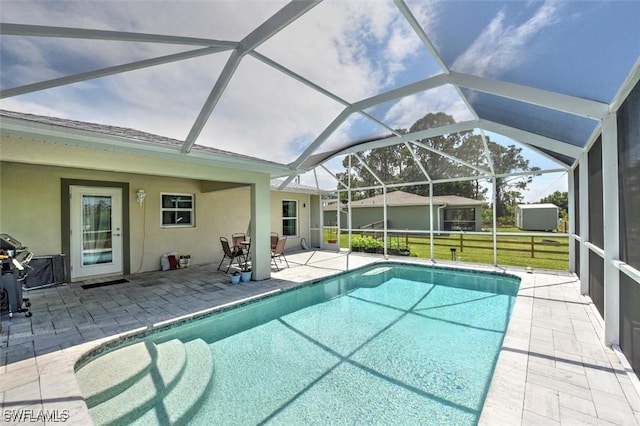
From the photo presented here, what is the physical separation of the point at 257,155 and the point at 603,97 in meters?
5.71

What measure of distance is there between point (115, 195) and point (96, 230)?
0.97m

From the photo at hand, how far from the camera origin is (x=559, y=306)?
4.93 m

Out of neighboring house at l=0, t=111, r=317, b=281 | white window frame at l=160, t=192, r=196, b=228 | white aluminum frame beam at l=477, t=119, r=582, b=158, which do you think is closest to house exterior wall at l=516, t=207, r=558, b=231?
white aluminum frame beam at l=477, t=119, r=582, b=158

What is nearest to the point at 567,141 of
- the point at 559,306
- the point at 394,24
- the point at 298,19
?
the point at 559,306

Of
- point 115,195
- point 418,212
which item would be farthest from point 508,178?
point 115,195

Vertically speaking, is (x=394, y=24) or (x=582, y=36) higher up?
(x=394, y=24)

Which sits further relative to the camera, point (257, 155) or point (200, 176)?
point (257, 155)

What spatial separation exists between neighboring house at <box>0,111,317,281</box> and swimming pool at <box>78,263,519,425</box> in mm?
2499

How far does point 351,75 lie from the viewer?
14.2ft

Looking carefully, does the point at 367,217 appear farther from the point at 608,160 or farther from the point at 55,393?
the point at 55,393

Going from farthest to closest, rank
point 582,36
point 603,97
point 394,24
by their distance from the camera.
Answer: point 394,24
point 603,97
point 582,36

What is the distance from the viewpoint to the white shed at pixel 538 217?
15.1m

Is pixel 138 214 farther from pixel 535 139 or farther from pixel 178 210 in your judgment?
pixel 535 139

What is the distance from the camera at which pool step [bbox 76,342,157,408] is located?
2.75 meters
